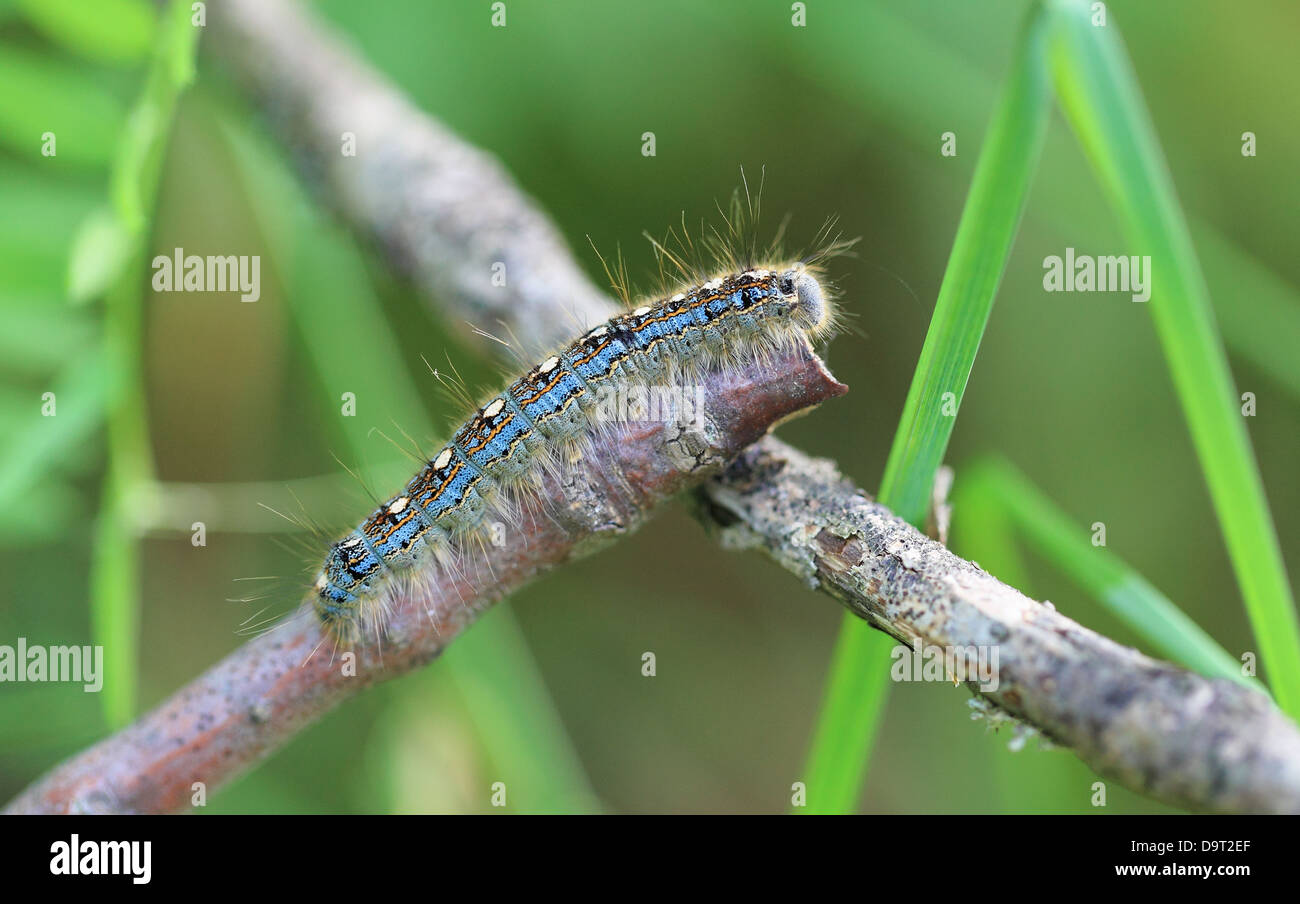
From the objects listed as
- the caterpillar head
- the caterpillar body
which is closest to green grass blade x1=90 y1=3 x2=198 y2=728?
the caterpillar body

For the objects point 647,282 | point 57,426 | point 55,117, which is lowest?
point 57,426

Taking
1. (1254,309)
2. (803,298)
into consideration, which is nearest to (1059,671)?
(803,298)

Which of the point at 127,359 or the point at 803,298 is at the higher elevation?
the point at 127,359

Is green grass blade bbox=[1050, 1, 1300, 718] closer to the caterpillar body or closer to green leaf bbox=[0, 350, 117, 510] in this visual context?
the caterpillar body

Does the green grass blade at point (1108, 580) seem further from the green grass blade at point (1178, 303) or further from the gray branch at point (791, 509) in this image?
the gray branch at point (791, 509)

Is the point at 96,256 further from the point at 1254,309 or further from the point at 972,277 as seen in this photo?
the point at 1254,309

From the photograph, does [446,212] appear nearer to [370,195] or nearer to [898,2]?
[370,195]

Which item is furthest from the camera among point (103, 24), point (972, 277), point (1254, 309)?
point (1254, 309)
